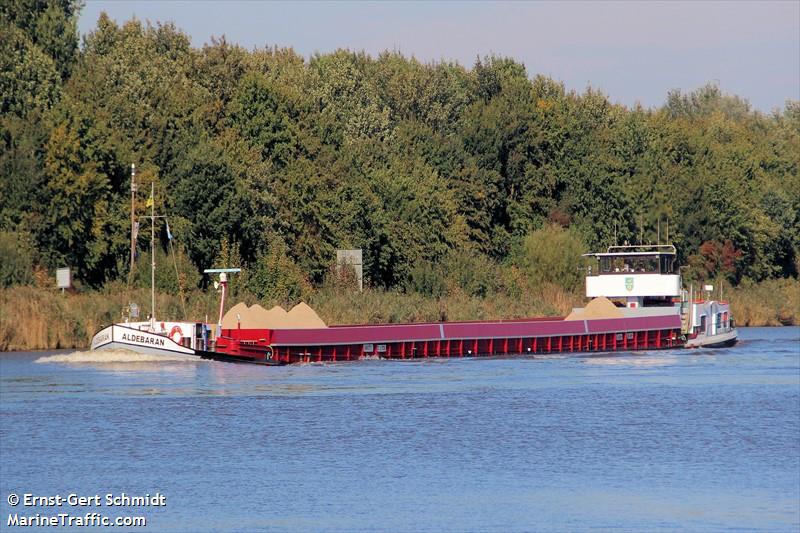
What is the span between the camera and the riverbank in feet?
213

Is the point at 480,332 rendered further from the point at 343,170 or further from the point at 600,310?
the point at 343,170

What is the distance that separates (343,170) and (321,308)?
18035 mm

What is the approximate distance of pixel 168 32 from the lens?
11469 cm

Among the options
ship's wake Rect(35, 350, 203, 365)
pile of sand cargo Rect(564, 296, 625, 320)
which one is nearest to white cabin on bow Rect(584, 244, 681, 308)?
pile of sand cargo Rect(564, 296, 625, 320)

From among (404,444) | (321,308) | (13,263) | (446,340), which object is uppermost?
(13,263)

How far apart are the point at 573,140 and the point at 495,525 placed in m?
92.5

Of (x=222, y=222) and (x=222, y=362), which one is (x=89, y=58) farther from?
(x=222, y=362)

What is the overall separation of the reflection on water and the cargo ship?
45.2 inches

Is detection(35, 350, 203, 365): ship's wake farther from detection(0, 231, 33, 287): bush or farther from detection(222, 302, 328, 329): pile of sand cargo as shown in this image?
detection(0, 231, 33, 287): bush

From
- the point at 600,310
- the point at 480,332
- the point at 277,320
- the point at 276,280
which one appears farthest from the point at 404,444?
the point at 276,280

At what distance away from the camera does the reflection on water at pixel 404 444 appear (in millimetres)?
30594

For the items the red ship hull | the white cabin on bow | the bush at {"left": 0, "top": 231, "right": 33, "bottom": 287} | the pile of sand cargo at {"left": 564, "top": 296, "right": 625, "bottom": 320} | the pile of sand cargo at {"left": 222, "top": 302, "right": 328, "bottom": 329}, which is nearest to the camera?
the red ship hull

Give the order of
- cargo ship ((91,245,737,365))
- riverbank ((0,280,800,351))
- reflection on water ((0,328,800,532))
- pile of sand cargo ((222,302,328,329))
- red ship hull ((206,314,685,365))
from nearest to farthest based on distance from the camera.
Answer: reflection on water ((0,328,800,532))
cargo ship ((91,245,737,365))
red ship hull ((206,314,685,365))
pile of sand cargo ((222,302,328,329))
riverbank ((0,280,800,351))

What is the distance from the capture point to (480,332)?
226 ft
